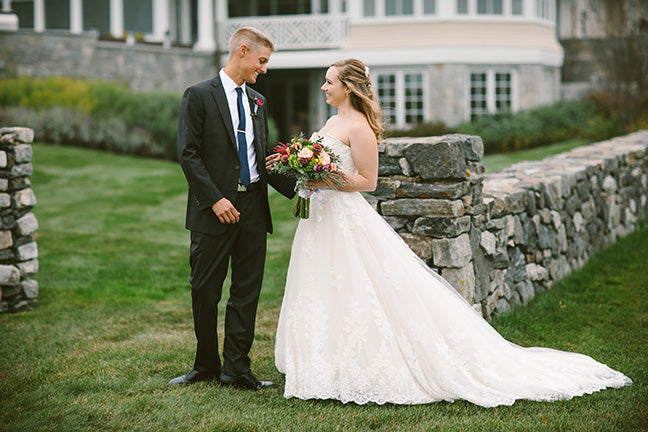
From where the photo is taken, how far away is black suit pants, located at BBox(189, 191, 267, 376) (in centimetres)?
467

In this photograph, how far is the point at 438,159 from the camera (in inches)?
217

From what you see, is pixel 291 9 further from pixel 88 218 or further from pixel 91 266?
pixel 91 266

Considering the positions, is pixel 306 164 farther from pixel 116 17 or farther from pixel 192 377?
pixel 116 17

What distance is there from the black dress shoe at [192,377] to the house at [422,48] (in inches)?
667

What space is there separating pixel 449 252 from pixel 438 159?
0.71 metres

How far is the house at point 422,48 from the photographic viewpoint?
2214 centimetres

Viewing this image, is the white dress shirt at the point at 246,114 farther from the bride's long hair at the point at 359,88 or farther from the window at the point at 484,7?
the window at the point at 484,7

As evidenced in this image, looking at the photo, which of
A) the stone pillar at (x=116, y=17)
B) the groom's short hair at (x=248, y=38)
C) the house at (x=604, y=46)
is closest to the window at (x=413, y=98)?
the house at (x=604, y=46)

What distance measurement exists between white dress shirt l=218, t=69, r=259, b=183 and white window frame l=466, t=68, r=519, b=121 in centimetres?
1813

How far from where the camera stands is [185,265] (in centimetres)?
940

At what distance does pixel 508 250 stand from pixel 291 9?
20.8m

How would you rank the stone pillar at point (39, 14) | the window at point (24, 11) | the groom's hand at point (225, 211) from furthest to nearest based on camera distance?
the window at point (24, 11), the stone pillar at point (39, 14), the groom's hand at point (225, 211)

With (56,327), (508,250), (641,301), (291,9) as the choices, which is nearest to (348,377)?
(508,250)

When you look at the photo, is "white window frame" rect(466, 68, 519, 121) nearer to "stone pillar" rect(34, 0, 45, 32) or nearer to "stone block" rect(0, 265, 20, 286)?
"stone pillar" rect(34, 0, 45, 32)
